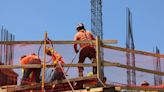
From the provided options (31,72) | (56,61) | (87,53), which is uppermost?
(87,53)

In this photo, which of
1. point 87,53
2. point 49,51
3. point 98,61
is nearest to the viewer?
point 98,61

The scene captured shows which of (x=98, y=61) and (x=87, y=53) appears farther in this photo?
(x=87, y=53)

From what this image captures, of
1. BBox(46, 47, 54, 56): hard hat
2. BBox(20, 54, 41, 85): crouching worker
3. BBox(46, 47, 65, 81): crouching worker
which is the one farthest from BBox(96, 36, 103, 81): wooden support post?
BBox(20, 54, 41, 85): crouching worker

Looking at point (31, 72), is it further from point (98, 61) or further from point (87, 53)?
point (98, 61)

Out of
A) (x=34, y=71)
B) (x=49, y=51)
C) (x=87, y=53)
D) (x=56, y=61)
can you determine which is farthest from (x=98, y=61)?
(x=34, y=71)

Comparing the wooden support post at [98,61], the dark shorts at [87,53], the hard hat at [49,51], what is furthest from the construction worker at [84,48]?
the hard hat at [49,51]

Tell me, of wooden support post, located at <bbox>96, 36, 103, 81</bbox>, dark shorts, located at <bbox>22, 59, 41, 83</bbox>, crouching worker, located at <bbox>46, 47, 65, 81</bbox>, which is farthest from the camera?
dark shorts, located at <bbox>22, 59, 41, 83</bbox>

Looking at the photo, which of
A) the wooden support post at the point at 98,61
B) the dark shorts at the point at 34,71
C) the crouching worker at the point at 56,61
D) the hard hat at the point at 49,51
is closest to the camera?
the wooden support post at the point at 98,61

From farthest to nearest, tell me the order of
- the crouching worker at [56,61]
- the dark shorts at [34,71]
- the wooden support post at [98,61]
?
1. the dark shorts at [34,71]
2. the crouching worker at [56,61]
3. the wooden support post at [98,61]

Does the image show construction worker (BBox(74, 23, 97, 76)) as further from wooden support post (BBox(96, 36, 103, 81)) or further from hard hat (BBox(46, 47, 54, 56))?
hard hat (BBox(46, 47, 54, 56))

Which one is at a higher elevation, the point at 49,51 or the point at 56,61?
the point at 49,51

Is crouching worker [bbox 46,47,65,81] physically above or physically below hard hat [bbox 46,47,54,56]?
below

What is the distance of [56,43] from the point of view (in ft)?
40.5

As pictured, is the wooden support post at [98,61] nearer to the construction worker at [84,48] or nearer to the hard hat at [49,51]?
the construction worker at [84,48]
